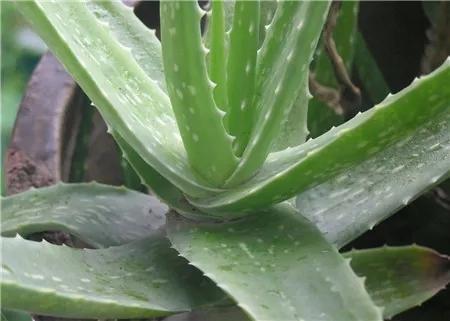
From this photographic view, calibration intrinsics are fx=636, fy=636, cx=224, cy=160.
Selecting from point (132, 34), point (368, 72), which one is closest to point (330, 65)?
point (368, 72)

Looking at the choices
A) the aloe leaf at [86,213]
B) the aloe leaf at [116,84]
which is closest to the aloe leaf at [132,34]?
the aloe leaf at [116,84]

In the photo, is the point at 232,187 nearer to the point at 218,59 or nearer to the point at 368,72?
the point at 218,59

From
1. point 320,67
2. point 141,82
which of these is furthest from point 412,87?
point 320,67

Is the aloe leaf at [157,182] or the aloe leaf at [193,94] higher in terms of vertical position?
the aloe leaf at [193,94]

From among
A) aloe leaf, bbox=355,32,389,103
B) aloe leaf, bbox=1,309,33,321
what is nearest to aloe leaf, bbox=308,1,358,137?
aloe leaf, bbox=355,32,389,103

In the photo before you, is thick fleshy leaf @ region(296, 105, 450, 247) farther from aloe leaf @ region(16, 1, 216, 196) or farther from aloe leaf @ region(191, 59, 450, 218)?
aloe leaf @ region(16, 1, 216, 196)

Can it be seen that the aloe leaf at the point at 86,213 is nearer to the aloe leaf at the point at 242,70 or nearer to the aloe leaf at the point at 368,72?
the aloe leaf at the point at 242,70

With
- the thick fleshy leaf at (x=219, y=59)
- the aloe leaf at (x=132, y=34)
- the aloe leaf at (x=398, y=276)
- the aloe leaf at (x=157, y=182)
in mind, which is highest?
the thick fleshy leaf at (x=219, y=59)
